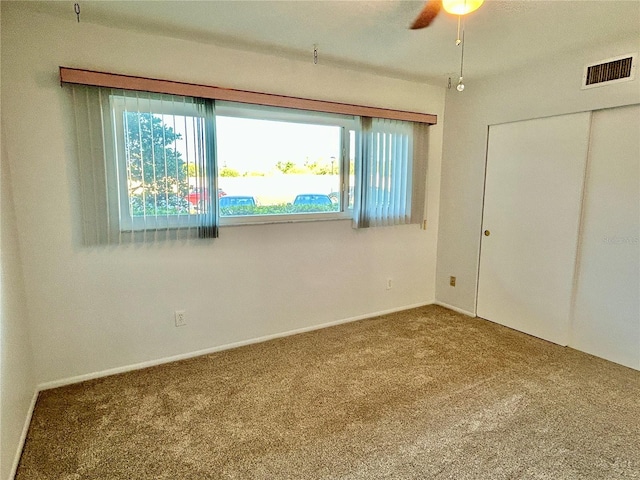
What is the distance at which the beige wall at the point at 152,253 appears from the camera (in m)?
2.21

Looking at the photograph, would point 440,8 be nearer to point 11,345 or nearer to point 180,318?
point 180,318

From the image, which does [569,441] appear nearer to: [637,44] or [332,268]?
[332,268]

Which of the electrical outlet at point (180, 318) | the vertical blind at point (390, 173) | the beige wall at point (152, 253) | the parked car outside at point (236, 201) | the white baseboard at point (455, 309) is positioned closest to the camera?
the beige wall at point (152, 253)

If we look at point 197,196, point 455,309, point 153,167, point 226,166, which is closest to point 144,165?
point 153,167

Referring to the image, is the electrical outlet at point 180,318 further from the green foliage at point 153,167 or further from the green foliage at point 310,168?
the green foliage at point 310,168

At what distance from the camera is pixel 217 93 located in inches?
103

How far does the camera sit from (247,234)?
2975mm

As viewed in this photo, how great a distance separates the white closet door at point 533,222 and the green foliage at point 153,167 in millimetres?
2790

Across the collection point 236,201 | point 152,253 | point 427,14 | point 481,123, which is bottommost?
point 152,253

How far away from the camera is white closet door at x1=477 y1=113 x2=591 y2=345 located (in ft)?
9.56

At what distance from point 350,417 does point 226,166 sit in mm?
2003

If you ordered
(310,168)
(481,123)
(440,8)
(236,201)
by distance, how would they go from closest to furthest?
(440,8) < (236,201) < (310,168) < (481,123)

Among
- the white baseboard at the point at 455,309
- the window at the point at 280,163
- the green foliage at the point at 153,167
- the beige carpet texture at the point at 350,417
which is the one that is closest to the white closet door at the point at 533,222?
the white baseboard at the point at 455,309

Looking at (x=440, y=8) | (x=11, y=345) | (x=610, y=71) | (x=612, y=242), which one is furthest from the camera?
(x=612, y=242)
